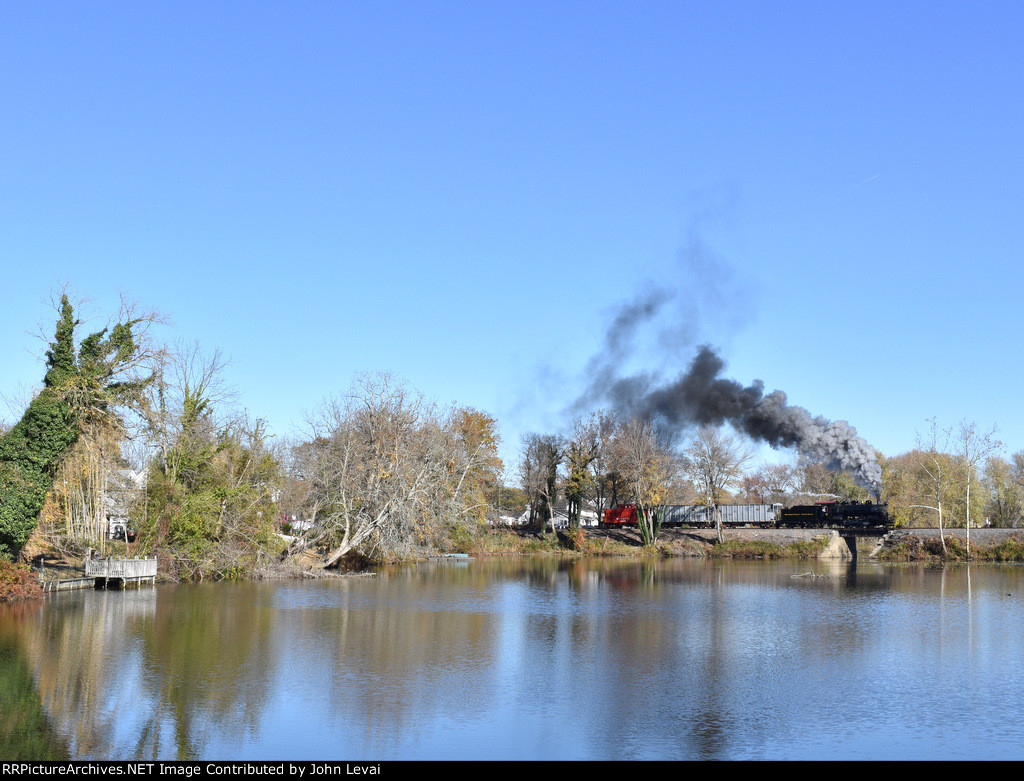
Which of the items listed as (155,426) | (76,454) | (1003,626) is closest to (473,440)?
(155,426)

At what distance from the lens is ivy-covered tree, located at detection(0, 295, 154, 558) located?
98.5 feet

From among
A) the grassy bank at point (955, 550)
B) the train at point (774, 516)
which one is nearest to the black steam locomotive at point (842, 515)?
the train at point (774, 516)

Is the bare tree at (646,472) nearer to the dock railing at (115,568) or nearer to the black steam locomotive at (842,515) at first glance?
the black steam locomotive at (842,515)

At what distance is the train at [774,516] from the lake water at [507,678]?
32.2 meters

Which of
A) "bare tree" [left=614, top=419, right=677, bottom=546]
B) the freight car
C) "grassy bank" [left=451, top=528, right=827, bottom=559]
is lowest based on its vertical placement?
"grassy bank" [left=451, top=528, right=827, bottom=559]

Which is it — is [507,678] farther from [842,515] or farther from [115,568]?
[842,515]

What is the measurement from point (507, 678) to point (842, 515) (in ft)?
180

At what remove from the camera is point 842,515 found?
66250 mm

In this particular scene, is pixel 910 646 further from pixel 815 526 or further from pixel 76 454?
pixel 815 526

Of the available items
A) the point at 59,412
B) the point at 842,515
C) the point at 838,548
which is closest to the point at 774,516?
the point at 842,515

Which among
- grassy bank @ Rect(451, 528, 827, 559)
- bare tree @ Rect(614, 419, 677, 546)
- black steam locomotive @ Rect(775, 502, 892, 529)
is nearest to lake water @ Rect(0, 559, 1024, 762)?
grassy bank @ Rect(451, 528, 827, 559)

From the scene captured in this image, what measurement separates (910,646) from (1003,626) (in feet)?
21.1

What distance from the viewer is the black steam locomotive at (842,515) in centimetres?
6506

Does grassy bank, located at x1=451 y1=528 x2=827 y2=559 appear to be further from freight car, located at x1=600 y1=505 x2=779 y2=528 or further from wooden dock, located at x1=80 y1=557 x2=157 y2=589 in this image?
wooden dock, located at x1=80 y1=557 x2=157 y2=589
